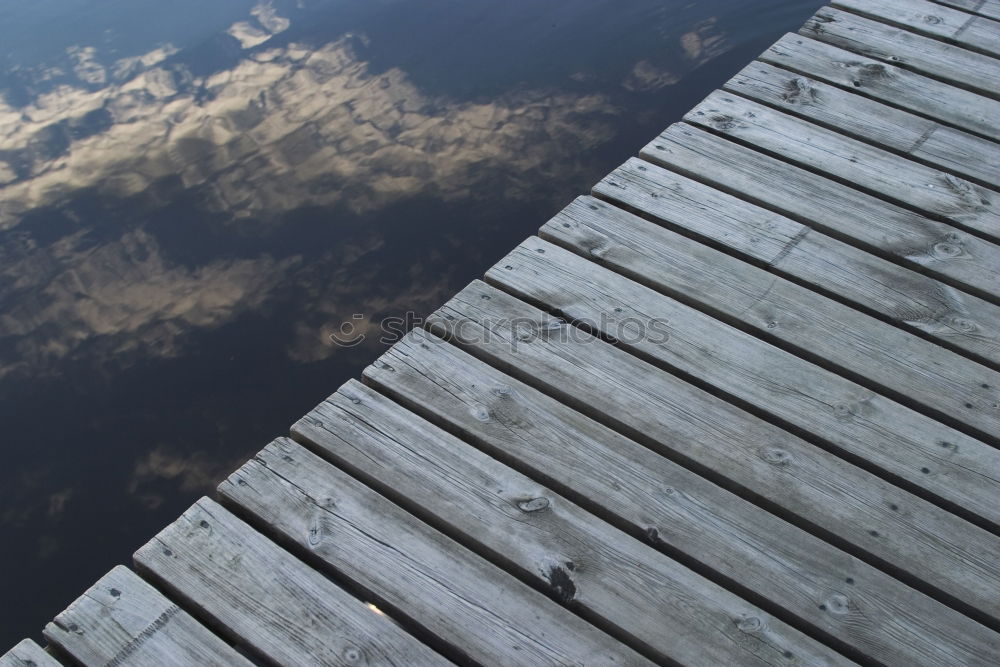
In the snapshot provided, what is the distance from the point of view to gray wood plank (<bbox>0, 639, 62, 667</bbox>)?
5.24ft

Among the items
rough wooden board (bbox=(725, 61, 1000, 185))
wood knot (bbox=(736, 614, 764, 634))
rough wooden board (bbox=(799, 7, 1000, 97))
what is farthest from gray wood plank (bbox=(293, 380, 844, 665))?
rough wooden board (bbox=(799, 7, 1000, 97))

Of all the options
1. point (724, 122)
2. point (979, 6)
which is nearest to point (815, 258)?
point (724, 122)

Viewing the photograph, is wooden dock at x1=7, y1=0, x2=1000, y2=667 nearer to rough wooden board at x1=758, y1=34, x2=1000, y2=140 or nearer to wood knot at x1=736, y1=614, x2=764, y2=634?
wood knot at x1=736, y1=614, x2=764, y2=634

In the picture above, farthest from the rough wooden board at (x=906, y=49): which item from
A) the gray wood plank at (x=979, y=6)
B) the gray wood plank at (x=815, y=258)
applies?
the gray wood plank at (x=815, y=258)

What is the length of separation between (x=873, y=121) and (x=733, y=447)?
4.50 ft

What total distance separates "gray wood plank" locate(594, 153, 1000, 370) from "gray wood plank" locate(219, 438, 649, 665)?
3.28 ft

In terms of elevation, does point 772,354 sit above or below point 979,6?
below

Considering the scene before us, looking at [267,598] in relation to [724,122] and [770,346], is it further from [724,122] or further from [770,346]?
[724,122]

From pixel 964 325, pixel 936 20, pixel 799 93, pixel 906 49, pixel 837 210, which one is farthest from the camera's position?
pixel 936 20

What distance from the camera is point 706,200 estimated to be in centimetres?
249

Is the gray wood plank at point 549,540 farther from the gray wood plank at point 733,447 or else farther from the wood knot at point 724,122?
Result: the wood knot at point 724,122

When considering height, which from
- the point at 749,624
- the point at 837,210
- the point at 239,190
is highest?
the point at 837,210

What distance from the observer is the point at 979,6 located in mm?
3328

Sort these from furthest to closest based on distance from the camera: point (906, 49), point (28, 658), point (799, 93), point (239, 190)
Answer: point (239, 190), point (906, 49), point (799, 93), point (28, 658)
